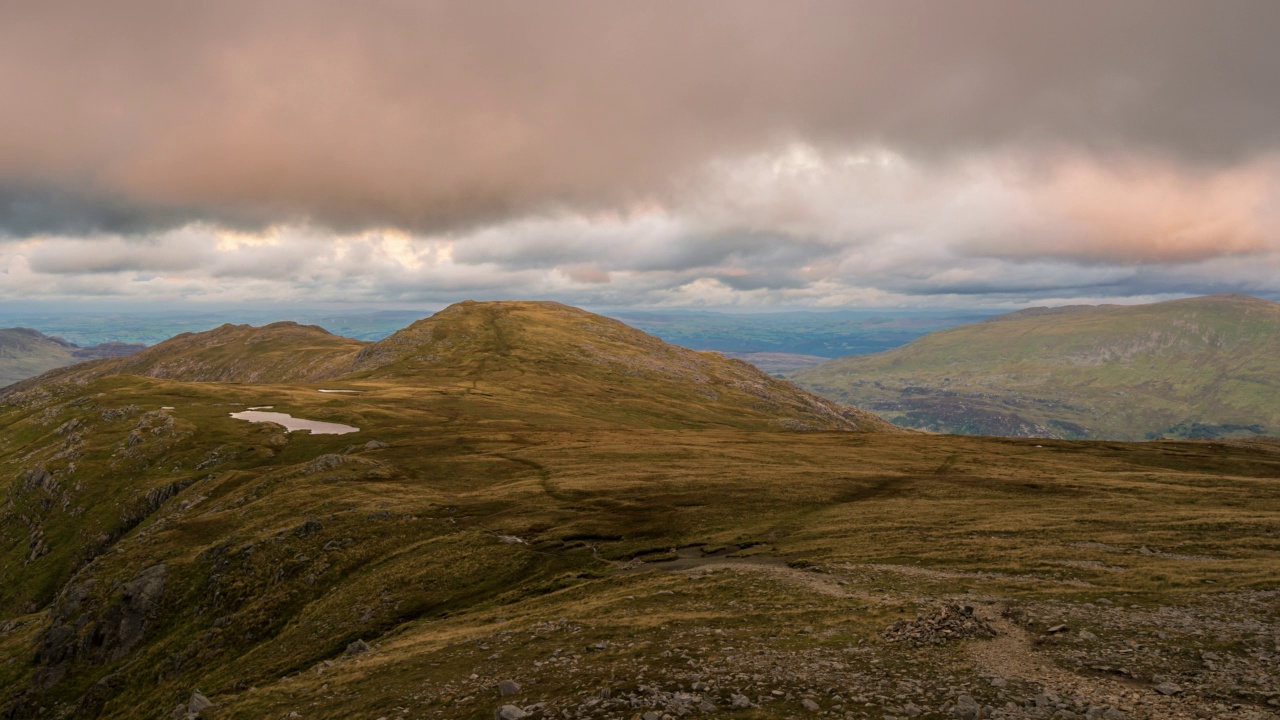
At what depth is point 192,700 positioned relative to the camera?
3844 centimetres

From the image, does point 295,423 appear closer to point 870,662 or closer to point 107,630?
point 107,630

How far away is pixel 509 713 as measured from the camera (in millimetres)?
25094

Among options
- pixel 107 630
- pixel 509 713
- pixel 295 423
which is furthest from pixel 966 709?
pixel 295 423

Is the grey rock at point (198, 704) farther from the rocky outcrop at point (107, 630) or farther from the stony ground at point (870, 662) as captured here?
the rocky outcrop at point (107, 630)

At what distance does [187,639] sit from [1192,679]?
76960 mm

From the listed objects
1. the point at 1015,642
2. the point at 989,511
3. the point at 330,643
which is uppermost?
the point at 1015,642

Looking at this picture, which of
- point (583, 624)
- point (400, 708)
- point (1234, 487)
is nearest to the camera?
point (400, 708)

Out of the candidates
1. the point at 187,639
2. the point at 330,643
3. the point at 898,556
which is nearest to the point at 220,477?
the point at 187,639

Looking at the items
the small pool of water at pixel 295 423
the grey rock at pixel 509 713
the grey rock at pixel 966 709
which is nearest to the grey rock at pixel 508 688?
the grey rock at pixel 509 713

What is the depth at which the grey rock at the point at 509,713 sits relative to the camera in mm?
24953

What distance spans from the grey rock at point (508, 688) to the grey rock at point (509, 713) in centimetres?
251

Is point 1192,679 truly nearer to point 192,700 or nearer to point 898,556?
point 898,556

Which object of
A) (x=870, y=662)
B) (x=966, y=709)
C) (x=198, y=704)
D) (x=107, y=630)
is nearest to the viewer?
(x=966, y=709)

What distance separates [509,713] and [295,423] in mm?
146825
